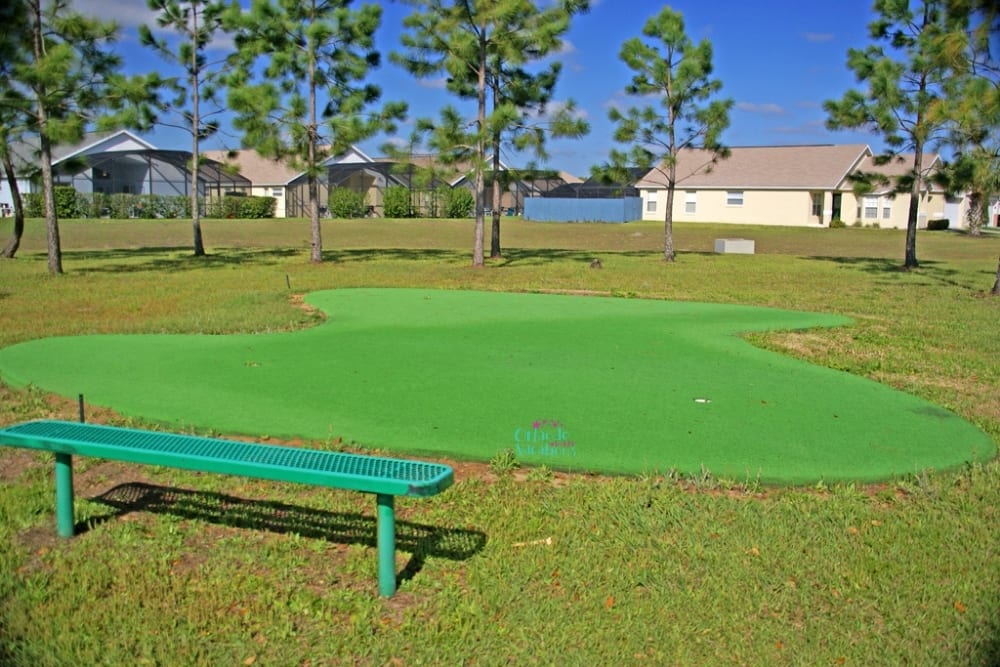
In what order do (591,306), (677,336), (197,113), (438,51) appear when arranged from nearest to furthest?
(677,336) < (591,306) < (438,51) < (197,113)

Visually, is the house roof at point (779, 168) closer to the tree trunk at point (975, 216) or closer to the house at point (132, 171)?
the tree trunk at point (975, 216)

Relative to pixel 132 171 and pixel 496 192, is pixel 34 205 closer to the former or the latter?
pixel 132 171

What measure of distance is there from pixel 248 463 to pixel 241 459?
8 centimetres

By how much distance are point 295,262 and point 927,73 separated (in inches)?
624

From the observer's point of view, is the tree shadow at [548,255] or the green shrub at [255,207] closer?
the tree shadow at [548,255]

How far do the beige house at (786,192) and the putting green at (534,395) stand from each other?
1693 inches

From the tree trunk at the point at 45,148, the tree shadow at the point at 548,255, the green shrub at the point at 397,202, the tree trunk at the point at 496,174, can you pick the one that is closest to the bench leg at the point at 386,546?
the tree trunk at the point at 45,148

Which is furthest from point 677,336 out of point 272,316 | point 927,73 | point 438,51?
point 927,73

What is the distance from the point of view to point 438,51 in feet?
63.3

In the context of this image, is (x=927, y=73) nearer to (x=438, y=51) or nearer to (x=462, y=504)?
(x=438, y=51)

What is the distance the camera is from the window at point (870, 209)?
1948 inches

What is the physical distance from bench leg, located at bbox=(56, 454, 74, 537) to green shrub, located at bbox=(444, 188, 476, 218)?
2130 inches

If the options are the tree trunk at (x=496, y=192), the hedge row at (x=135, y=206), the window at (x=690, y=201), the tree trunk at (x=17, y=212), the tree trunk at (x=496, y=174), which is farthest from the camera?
the window at (x=690, y=201)

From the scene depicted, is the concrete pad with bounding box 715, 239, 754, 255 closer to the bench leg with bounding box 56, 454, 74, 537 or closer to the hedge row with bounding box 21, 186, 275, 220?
the bench leg with bounding box 56, 454, 74, 537
